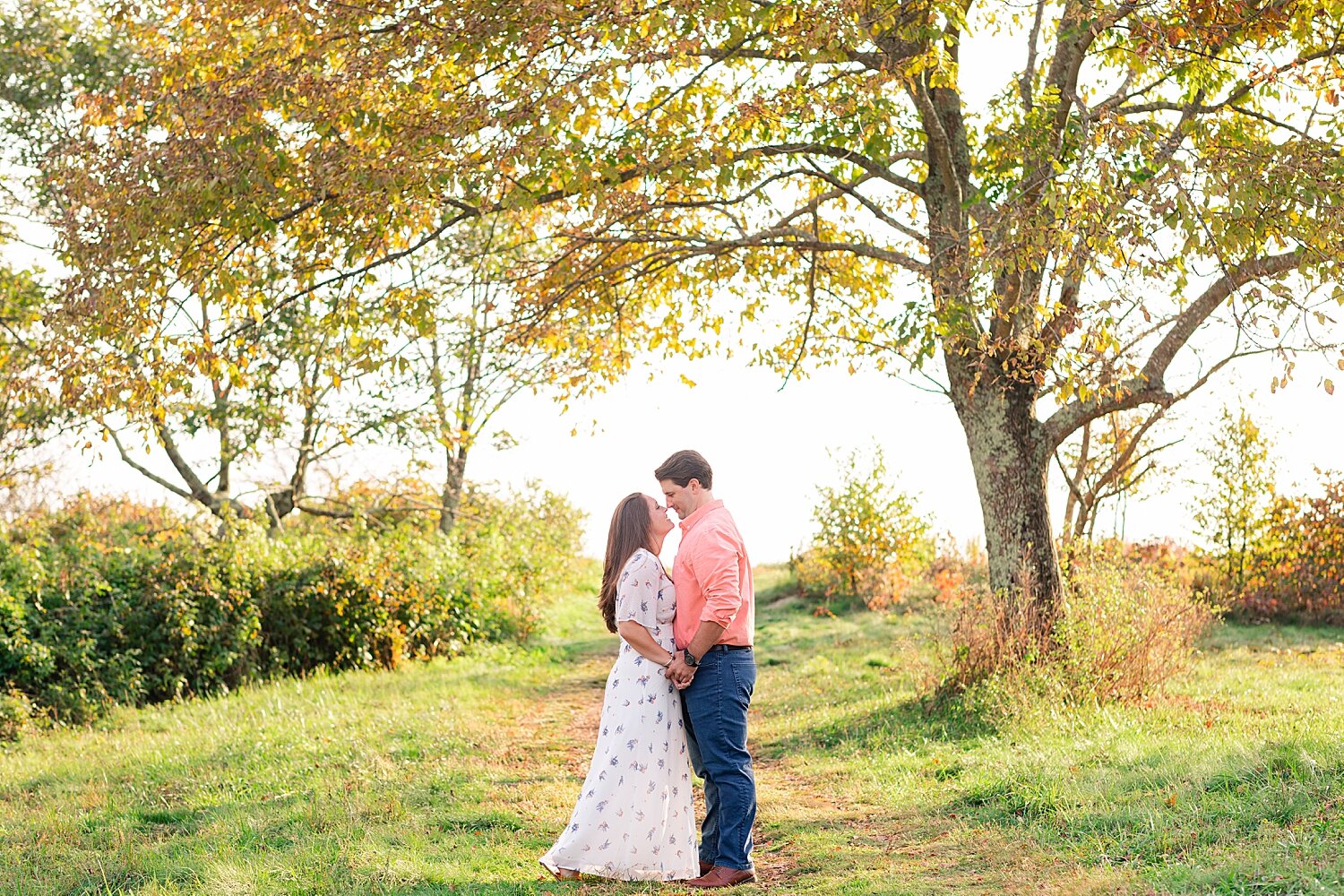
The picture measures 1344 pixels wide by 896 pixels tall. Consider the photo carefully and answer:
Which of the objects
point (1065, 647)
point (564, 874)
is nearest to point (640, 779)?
point (564, 874)

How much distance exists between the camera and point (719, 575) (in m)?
6.02

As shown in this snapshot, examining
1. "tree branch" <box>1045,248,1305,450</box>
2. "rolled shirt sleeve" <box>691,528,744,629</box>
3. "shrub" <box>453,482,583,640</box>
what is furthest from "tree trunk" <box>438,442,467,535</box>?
"rolled shirt sleeve" <box>691,528,744,629</box>

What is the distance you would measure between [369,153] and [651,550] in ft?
16.8

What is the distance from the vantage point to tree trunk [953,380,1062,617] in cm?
1095

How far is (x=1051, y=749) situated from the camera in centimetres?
851

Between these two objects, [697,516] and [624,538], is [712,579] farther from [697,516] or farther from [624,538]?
[624,538]

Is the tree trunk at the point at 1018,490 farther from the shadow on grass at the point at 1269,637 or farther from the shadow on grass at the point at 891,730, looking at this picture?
the shadow on grass at the point at 1269,637

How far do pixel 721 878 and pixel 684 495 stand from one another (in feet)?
6.75

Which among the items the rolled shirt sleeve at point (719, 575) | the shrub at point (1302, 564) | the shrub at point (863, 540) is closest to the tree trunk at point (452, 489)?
the shrub at point (863, 540)

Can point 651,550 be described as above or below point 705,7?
below

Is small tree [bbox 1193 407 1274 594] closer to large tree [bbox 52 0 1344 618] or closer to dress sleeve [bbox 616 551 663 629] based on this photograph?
large tree [bbox 52 0 1344 618]

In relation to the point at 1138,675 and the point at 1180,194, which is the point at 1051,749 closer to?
the point at 1138,675

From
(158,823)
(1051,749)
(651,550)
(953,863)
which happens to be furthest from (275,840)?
(1051,749)

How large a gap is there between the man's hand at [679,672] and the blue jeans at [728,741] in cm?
9
